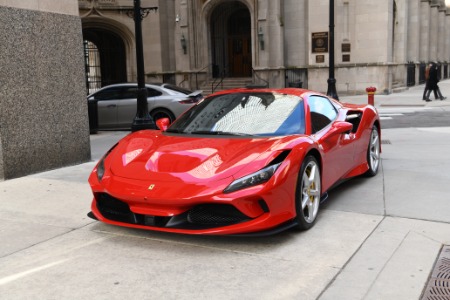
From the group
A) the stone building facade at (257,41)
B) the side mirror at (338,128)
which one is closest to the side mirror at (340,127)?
the side mirror at (338,128)

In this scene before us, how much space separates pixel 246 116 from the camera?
5484mm

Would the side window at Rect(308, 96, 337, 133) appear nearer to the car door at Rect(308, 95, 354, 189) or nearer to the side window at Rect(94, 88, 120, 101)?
the car door at Rect(308, 95, 354, 189)

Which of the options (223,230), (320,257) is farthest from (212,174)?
(320,257)

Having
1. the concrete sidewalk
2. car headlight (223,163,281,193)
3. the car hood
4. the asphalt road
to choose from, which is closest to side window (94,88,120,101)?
the asphalt road

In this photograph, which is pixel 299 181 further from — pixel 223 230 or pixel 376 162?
pixel 376 162

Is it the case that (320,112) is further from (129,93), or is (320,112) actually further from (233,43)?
(233,43)

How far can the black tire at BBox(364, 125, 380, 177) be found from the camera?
6938 mm

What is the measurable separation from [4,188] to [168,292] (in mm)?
4290

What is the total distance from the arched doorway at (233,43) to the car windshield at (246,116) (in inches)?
921

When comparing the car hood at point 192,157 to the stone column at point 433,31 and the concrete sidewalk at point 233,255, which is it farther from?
the stone column at point 433,31

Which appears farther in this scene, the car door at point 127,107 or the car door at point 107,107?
the car door at point 107,107

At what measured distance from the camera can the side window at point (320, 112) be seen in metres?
5.54

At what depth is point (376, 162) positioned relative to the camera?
285 inches

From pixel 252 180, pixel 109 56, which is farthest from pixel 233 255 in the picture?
pixel 109 56
